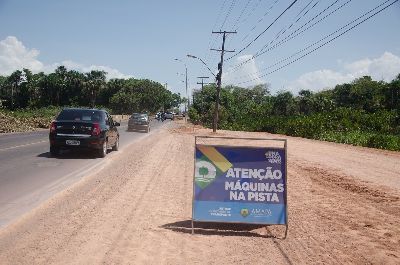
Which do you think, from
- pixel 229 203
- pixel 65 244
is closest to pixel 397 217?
pixel 229 203

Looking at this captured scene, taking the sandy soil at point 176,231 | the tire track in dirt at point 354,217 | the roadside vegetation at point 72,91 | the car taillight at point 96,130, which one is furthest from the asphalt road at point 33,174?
the roadside vegetation at point 72,91

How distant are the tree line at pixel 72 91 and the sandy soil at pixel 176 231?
103260 millimetres

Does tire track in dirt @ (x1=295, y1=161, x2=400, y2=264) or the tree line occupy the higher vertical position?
the tree line

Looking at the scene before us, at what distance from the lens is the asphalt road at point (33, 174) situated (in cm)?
703

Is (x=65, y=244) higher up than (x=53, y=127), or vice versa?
(x=53, y=127)

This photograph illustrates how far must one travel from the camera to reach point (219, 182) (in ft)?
19.9

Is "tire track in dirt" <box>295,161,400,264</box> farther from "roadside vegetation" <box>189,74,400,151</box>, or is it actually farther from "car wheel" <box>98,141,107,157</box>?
"roadside vegetation" <box>189,74,400,151</box>

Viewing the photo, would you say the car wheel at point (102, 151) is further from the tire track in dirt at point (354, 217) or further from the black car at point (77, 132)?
the tire track in dirt at point (354, 217)

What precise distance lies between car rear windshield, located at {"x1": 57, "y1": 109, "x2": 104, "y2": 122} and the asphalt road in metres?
1.39

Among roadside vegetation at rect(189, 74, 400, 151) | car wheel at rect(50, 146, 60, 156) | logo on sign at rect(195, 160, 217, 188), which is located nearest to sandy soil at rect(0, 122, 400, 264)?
logo on sign at rect(195, 160, 217, 188)

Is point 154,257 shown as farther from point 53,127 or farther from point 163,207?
point 53,127

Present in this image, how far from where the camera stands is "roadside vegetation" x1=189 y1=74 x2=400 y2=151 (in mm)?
34119

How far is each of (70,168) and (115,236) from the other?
21.9ft

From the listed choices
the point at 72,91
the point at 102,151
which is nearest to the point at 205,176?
the point at 102,151
